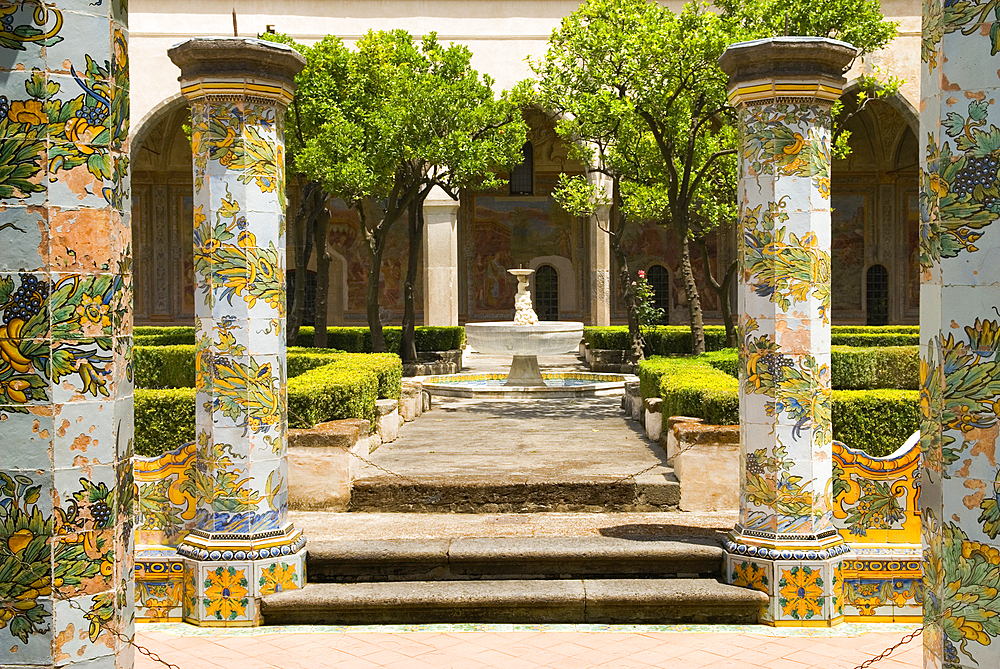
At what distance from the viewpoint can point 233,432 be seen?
493cm

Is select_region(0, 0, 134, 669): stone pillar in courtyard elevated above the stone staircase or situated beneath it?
elevated above

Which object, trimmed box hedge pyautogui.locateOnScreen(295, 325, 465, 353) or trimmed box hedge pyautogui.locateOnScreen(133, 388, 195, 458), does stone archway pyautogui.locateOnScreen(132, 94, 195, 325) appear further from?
trimmed box hedge pyautogui.locateOnScreen(133, 388, 195, 458)

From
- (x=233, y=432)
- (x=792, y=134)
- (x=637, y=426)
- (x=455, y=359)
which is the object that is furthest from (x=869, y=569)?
(x=455, y=359)

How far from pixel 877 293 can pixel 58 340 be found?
25137 millimetres

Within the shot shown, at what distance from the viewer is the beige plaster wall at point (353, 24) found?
19.7 meters

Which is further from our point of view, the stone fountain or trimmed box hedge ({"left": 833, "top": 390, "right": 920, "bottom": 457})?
the stone fountain

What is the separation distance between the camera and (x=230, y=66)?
4.89 m

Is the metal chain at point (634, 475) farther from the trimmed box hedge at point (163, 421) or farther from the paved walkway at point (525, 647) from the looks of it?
the trimmed box hedge at point (163, 421)

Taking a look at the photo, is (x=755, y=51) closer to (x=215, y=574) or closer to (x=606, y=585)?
Answer: (x=606, y=585)

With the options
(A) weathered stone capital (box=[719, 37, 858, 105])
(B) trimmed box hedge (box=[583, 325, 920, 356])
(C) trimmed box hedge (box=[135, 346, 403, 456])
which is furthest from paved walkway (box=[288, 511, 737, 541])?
(B) trimmed box hedge (box=[583, 325, 920, 356])

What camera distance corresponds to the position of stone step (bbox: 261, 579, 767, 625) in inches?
190

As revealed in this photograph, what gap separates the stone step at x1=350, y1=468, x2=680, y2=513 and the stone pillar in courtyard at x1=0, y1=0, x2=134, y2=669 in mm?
3743

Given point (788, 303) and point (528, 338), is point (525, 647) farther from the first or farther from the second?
point (528, 338)

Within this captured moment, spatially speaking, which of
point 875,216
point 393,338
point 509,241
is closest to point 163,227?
point 509,241
